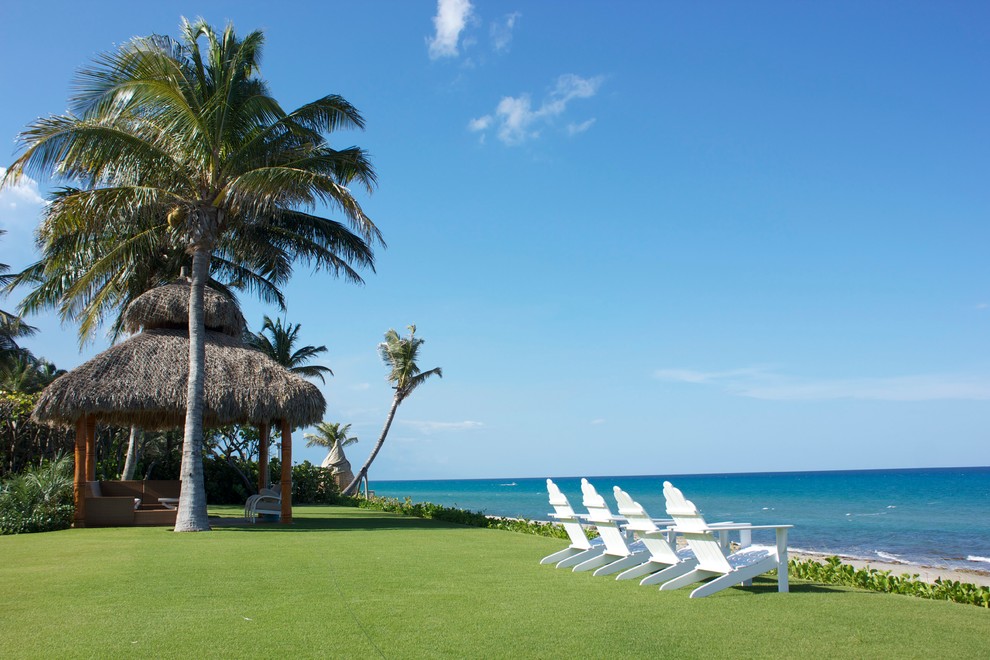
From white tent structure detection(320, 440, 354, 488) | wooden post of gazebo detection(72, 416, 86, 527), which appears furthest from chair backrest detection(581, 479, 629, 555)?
white tent structure detection(320, 440, 354, 488)

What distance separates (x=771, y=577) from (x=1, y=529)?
39.7ft

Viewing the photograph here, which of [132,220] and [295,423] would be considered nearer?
[295,423]

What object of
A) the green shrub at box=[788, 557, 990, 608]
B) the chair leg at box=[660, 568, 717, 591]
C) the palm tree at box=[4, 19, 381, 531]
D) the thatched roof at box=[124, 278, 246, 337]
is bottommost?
the green shrub at box=[788, 557, 990, 608]

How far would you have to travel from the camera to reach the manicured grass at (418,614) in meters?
4.57

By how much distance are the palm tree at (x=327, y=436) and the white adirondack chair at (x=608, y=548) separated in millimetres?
29484

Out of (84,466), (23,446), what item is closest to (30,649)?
(84,466)

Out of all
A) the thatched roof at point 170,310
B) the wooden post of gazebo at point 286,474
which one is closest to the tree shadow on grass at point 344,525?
the wooden post of gazebo at point 286,474

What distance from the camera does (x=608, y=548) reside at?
7801mm

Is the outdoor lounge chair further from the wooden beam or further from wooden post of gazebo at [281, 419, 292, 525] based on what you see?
the wooden beam

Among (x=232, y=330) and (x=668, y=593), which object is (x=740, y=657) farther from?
(x=232, y=330)

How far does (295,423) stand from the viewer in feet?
48.1

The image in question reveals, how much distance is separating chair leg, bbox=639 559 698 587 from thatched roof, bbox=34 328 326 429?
9.01 metres

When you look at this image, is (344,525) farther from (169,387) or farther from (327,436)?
(327,436)

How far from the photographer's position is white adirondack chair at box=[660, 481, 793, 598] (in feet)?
20.4
